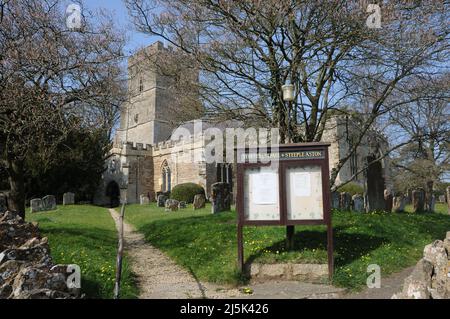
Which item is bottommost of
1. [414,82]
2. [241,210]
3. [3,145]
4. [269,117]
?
[241,210]

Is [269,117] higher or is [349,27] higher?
[349,27]

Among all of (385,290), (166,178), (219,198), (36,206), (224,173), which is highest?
(224,173)

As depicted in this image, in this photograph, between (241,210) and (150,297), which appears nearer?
(150,297)

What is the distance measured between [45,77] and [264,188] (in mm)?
5789

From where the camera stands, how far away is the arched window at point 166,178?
126 feet

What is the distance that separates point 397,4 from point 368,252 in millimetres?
5425

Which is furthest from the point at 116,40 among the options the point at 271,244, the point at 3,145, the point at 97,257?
the point at 271,244

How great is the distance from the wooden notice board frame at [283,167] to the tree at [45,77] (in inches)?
164

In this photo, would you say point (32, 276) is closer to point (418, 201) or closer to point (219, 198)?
point (219, 198)

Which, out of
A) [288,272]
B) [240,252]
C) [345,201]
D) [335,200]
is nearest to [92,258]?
[240,252]

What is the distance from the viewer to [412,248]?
8281mm

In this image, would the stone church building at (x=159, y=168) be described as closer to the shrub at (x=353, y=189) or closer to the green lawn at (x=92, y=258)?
the shrub at (x=353, y=189)

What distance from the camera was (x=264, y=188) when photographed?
6941 mm

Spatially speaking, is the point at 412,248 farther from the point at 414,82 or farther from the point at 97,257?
the point at 97,257
